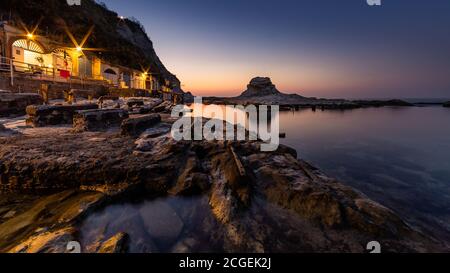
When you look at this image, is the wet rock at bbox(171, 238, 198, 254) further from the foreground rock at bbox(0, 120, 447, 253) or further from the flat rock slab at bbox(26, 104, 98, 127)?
the flat rock slab at bbox(26, 104, 98, 127)

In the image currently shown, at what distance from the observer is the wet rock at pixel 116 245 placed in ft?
11.0

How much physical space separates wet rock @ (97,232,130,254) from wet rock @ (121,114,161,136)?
257 inches

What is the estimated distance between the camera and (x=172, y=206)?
16.9ft

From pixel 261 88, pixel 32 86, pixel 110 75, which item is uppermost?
pixel 261 88

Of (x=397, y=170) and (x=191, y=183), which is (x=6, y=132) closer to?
(x=191, y=183)

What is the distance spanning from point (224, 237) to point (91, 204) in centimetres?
323

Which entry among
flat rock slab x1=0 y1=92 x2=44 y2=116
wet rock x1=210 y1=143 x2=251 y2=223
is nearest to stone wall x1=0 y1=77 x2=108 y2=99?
flat rock slab x1=0 y1=92 x2=44 y2=116

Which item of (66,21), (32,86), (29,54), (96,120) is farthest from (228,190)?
(66,21)

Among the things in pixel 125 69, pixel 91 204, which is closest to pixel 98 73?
pixel 125 69

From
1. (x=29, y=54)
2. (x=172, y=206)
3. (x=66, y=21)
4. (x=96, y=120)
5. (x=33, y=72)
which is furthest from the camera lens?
(x=66, y=21)

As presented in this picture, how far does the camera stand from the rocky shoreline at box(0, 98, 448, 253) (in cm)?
385

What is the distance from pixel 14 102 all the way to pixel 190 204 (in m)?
15.7

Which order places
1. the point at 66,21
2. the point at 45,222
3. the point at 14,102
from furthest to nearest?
the point at 66,21 < the point at 14,102 < the point at 45,222

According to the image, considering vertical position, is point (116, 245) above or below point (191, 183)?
below
